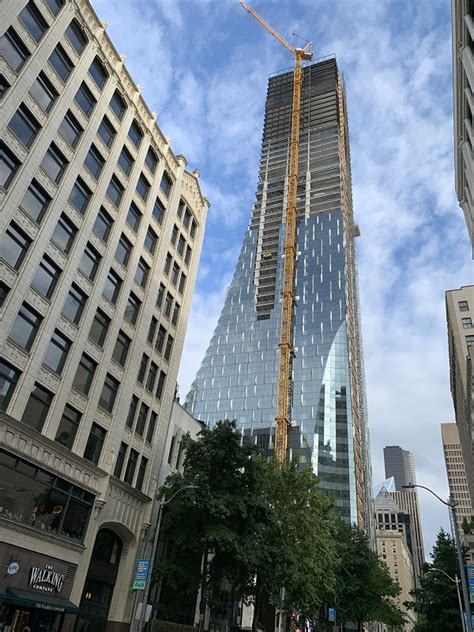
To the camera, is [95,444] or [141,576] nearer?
[141,576]

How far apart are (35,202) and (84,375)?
10446 millimetres

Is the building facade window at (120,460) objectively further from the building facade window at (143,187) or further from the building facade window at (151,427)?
the building facade window at (143,187)

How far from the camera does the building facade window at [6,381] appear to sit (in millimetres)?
24719

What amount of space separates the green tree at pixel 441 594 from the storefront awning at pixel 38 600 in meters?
33.1

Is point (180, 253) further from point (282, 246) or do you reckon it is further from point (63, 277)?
point (282, 246)

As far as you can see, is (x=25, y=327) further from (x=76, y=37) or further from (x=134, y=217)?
(x=76, y=37)

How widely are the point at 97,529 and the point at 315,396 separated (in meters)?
96.1

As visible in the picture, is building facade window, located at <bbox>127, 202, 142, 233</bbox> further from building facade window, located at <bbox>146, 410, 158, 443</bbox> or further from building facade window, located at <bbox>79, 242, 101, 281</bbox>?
building facade window, located at <bbox>146, 410, 158, 443</bbox>

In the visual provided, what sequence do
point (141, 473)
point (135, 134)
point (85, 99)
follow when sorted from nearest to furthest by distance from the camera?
point (85, 99), point (141, 473), point (135, 134)

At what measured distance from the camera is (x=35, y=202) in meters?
28.7

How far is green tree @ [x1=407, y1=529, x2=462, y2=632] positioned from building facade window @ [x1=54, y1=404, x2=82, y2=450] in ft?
114

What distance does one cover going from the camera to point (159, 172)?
42938mm

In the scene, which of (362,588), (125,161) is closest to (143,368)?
(125,161)

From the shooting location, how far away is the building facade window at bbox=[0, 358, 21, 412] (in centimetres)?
2472
